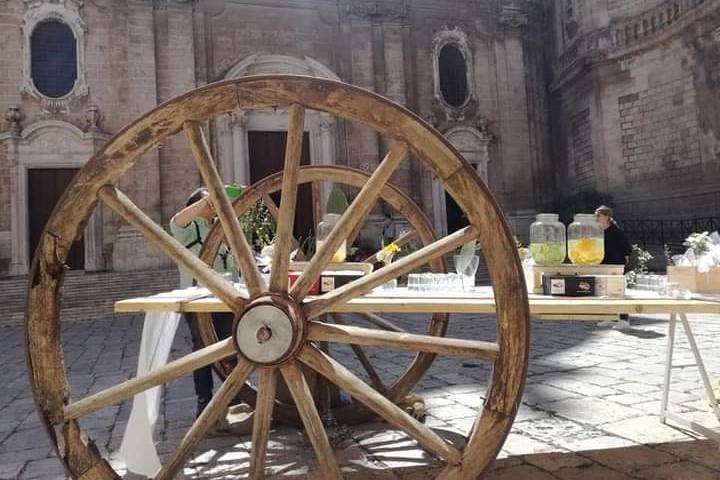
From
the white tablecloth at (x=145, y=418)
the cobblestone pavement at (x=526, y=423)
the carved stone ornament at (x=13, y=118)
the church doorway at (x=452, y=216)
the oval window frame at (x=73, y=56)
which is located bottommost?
the cobblestone pavement at (x=526, y=423)

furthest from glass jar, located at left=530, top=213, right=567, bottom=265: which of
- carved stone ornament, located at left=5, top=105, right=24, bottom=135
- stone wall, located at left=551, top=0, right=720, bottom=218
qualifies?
carved stone ornament, located at left=5, top=105, right=24, bottom=135

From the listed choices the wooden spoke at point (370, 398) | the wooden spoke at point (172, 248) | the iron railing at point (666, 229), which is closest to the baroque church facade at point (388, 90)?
the iron railing at point (666, 229)

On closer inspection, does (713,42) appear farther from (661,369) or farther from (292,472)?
(292,472)

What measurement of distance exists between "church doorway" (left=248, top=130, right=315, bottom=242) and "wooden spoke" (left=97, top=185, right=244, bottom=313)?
42.4ft

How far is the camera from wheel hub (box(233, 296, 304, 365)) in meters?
1.93

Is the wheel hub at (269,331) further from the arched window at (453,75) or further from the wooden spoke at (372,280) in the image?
the arched window at (453,75)

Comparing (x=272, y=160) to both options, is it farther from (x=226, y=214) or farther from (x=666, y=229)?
(x=226, y=214)

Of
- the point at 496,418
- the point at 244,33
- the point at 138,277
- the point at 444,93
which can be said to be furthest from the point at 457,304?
the point at 444,93

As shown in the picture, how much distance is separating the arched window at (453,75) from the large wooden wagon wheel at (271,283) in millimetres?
15777

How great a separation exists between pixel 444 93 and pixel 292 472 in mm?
15695

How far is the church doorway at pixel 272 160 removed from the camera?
1529 centimetres

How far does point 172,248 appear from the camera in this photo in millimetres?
2154

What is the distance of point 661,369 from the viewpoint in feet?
14.9

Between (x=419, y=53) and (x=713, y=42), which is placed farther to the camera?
(x=419, y=53)
